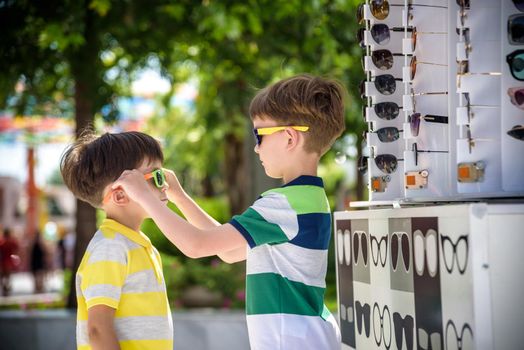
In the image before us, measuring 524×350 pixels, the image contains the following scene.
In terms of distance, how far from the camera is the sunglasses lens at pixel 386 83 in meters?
3.57

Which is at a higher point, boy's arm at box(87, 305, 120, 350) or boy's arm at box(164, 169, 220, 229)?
boy's arm at box(164, 169, 220, 229)

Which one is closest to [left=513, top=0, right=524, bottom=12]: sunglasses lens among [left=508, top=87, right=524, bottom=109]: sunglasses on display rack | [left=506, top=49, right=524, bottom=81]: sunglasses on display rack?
[left=506, top=49, right=524, bottom=81]: sunglasses on display rack

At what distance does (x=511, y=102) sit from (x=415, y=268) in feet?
2.03

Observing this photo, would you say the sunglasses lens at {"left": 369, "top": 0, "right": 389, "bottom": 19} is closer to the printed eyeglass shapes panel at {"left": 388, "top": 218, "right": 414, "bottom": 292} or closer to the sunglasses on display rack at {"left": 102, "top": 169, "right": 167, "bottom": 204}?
the printed eyeglass shapes panel at {"left": 388, "top": 218, "right": 414, "bottom": 292}

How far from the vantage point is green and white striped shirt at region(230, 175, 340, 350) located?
9.64ft

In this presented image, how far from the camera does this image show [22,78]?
9672 millimetres

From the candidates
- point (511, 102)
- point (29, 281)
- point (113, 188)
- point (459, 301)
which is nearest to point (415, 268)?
point (459, 301)

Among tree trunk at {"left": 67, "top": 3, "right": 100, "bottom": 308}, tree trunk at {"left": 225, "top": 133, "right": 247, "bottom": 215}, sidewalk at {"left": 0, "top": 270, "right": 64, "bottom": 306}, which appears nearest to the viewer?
tree trunk at {"left": 67, "top": 3, "right": 100, "bottom": 308}

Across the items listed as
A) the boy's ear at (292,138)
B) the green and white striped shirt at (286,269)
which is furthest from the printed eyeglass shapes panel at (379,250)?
the boy's ear at (292,138)

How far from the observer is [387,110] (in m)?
3.55

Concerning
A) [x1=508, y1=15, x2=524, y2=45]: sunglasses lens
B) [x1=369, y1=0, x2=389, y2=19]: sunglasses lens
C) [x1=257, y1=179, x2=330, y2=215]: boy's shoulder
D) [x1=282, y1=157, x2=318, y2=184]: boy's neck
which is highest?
[x1=369, y1=0, x2=389, y2=19]: sunglasses lens

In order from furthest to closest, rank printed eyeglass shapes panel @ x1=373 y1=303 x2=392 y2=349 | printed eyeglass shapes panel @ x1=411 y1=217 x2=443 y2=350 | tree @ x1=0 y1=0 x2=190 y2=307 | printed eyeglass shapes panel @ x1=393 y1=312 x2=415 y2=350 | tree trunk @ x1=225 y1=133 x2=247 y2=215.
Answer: tree trunk @ x1=225 y1=133 x2=247 y2=215 → tree @ x1=0 y1=0 x2=190 y2=307 → printed eyeglass shapes panel @ x1=373 y1=303 x2=392 y2=349 → printed eyeglass shapes panel @ x1=393 y1=312 x2=415 y2=350 → printed eyeglass shapes panel @ x1=411 y1=217 x2=443 y2=350

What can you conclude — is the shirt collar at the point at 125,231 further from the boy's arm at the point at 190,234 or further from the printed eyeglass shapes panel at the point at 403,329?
the printed eyeglass shapes panel at the point at 403,329

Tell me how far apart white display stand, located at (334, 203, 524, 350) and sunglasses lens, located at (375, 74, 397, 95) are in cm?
51
